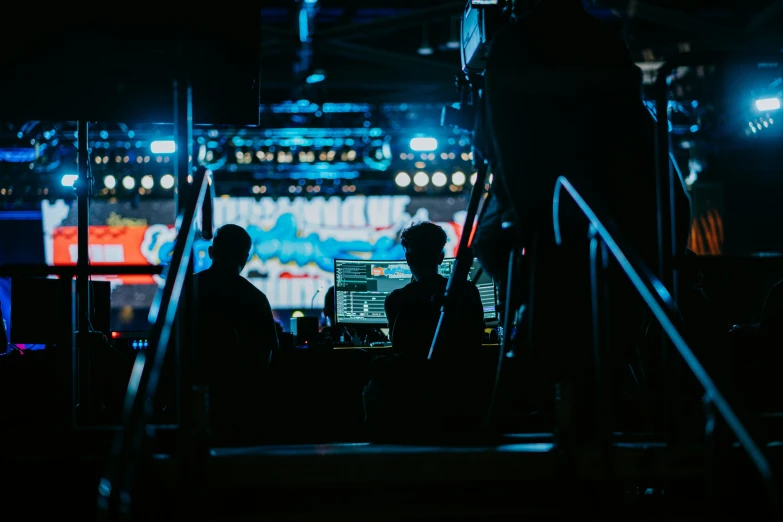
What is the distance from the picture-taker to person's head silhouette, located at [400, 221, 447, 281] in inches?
147

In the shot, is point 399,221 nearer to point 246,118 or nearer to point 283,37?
point 283,37

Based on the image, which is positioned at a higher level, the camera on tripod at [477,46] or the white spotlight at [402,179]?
the white spotlight at [402,179]

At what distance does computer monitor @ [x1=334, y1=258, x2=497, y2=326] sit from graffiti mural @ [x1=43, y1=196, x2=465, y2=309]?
681cm

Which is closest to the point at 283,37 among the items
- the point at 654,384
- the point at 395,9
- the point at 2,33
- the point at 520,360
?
the point at 395,9

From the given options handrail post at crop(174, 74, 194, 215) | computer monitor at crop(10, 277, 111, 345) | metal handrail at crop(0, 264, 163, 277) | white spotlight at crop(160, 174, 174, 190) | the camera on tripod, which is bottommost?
computer monitor at crop(10, 277, 111, 345)

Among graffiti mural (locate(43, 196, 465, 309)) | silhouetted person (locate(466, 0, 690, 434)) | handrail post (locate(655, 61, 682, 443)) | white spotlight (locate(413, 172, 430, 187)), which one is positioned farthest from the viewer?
graffiti mural (locate(43, 196, 465, 309))

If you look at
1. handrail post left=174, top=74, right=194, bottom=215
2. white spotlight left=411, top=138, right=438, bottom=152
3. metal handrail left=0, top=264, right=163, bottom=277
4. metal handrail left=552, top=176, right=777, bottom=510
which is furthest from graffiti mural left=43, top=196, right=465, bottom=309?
metal handrail left=552, top=176, right=777, bottom=510

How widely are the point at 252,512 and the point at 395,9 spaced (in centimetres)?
823

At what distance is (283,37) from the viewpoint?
26.7 ft

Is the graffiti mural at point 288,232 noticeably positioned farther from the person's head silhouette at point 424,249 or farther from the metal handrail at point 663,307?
the metal handrail at point 663,307

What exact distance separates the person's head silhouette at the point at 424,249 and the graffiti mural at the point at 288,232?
7872 mm

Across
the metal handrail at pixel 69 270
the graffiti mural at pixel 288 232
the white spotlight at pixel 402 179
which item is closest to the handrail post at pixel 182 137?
the metal handrail at pixel 69 270

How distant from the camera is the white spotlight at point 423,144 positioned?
404 inches

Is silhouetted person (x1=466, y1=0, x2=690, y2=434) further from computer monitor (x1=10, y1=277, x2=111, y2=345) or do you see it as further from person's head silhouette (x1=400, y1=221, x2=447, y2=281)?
computer monitor (x1=10, y1=277, x2=111, y2=345)
